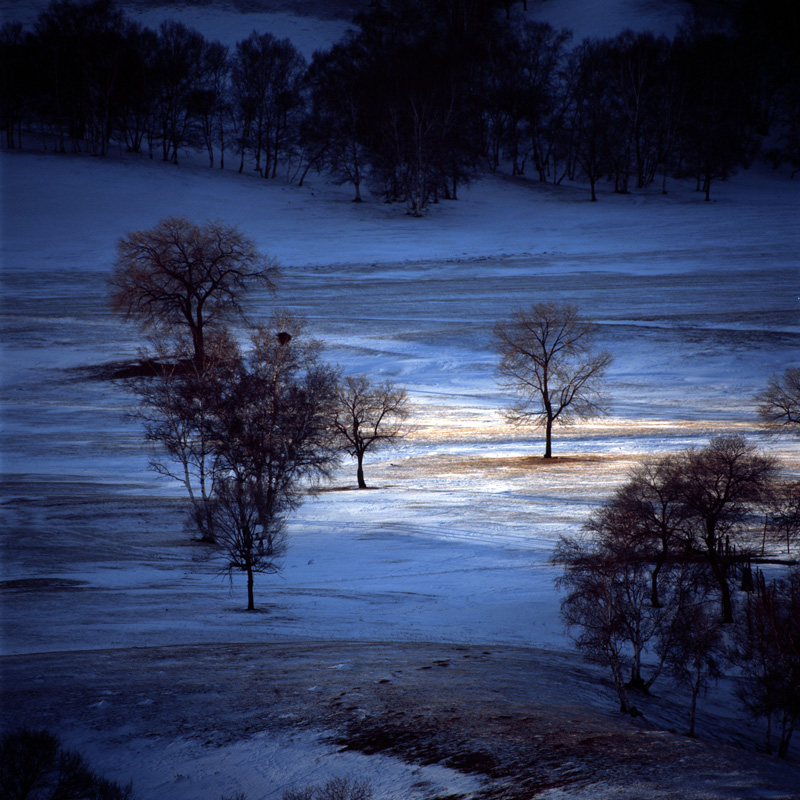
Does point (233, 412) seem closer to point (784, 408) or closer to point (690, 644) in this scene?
point (690, 644)

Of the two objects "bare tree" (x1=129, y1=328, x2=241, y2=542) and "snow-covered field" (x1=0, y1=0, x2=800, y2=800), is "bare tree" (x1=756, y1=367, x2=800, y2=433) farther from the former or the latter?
"bare tree" (x1=129, y1=328, x2=241, y2=542)

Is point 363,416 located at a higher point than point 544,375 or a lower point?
lower

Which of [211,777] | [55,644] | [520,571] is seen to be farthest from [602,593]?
[55,644]

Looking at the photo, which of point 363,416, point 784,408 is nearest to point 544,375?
point 363,416

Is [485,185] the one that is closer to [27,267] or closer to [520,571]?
[27,267]

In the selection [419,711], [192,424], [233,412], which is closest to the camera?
[419,711]

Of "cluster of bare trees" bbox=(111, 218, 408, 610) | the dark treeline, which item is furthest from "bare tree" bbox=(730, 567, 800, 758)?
the dark treeline
